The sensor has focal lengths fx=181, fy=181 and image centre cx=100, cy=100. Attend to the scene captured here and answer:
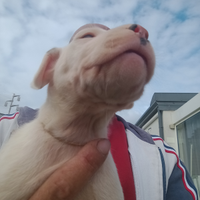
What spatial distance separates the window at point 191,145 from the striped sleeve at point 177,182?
12.4 ft

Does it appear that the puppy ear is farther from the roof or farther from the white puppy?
the roof

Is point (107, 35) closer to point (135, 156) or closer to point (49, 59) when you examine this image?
point (49, 59)

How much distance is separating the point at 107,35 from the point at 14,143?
47.0 inches

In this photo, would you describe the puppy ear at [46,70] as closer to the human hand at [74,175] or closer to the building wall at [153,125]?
the human hand at [74,175]

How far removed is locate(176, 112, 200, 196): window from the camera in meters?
5.88

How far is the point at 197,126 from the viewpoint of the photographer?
19.4ft

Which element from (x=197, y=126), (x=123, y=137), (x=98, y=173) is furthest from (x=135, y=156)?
(x=197, y=126)

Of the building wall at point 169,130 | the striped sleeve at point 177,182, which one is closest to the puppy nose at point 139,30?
the striped sleeve at point 177,182

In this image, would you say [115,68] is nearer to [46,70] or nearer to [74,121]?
[74,121]

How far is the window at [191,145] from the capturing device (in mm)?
5883

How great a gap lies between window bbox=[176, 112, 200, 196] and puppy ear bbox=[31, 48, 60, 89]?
17.6 ft

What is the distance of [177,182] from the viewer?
2.42 meters

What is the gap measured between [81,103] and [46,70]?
0.67 m

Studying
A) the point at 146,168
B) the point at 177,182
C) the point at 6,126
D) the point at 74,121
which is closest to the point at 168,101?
the point at 177,182
